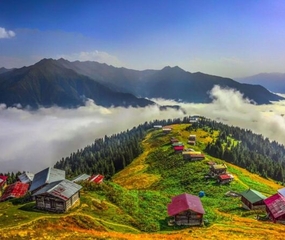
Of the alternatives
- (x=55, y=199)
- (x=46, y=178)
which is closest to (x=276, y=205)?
(x=55, y=199)

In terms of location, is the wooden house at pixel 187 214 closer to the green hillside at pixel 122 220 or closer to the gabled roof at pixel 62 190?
the green hillside at pixel 122 220

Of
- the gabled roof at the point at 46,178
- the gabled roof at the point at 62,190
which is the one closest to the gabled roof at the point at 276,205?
the gabled roof at the point at 62,190

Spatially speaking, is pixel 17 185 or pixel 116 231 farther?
pixel 17 185

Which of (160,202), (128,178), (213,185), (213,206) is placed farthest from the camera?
(128,178)

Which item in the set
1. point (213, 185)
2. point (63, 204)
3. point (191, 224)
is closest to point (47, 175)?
point (63, 204)

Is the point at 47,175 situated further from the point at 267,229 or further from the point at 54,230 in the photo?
the point at 267,229

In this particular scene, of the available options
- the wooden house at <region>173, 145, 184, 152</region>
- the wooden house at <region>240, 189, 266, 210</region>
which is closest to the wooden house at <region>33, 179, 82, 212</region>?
the wooden house at <region>240, 189, 266, 210</region>

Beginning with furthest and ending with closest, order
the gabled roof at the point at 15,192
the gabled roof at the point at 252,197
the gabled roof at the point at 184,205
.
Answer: the gabled roof at the point at 15,192 < the gabled roof at the point at 252,197 < the gabled roof at the point at 184,205
